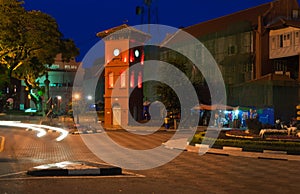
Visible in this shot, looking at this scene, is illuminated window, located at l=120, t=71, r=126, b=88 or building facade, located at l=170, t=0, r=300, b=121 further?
illuminated window, located at l=120, t=71, r=126, b=88

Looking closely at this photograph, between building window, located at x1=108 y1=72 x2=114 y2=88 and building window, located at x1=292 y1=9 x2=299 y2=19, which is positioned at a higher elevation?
building window, located at x1=292 y1=9 x2=299 y2=19

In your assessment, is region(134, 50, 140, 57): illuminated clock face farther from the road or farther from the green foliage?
the road

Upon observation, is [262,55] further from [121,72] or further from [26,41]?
[26,41]

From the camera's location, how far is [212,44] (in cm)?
5556

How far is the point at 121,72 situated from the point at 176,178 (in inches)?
1555

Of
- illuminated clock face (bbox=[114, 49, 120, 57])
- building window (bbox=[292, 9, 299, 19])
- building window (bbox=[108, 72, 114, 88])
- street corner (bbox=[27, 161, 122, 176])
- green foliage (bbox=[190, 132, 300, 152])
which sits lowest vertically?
street corner (bbox=[27, 161, 122, 176])

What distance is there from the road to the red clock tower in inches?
1306

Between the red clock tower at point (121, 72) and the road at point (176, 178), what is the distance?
33.2 meters

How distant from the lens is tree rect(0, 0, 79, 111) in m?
41.7

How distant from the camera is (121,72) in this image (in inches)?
2040

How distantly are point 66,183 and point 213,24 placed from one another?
4822 centimetres

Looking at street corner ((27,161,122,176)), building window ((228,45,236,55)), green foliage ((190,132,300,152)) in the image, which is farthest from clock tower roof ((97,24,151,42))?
street corner ((27,161,122,176))

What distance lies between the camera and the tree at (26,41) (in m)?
41.7

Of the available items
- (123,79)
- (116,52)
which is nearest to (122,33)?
(116,52)
